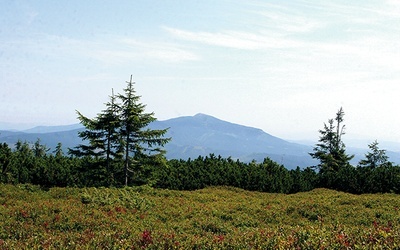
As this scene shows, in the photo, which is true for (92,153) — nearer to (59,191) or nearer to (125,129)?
(125,129)

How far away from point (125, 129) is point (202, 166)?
10342 millimetres

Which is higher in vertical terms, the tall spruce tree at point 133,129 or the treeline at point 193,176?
the tall spruce tree at point 133,129

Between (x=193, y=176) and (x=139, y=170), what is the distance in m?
5.87

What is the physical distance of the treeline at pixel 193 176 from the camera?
31.9 m

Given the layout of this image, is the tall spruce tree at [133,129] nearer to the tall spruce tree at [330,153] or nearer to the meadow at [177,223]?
the meadow at [177,223]

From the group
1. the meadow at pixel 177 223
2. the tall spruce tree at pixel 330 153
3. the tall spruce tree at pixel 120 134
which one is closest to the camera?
the meadow at pixel 177 223

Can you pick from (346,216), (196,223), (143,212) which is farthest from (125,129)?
(346,216)

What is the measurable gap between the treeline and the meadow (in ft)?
16.6

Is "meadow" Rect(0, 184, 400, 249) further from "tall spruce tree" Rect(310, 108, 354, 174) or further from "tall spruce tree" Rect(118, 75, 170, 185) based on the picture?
"tall spruce tree" Rect(310, 108, 354, 174)

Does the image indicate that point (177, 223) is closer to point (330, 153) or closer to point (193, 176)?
point (193, 176)

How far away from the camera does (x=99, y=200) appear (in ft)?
67.4

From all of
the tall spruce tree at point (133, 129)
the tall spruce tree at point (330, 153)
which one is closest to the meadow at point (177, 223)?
the tall spruce tree at point (133, 129)

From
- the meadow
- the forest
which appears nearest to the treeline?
the forest

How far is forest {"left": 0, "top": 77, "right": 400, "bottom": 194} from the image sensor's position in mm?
31188
